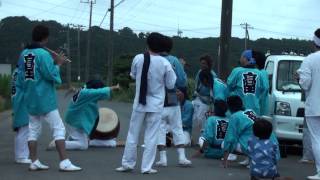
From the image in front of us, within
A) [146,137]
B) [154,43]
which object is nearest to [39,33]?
[154,43]

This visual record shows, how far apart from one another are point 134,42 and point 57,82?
69.2 m

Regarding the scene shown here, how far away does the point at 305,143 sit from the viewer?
426 inches

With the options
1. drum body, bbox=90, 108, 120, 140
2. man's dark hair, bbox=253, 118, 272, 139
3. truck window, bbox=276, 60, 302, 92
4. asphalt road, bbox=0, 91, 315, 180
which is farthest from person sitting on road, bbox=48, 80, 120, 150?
man's dark hair, bbox=253, 118, 272, 139

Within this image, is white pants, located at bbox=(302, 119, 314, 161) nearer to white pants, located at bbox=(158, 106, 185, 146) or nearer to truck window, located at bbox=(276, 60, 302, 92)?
truck window, located at bbox=(276, 60, 302, 92)

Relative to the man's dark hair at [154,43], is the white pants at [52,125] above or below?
below

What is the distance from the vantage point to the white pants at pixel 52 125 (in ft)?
28.8

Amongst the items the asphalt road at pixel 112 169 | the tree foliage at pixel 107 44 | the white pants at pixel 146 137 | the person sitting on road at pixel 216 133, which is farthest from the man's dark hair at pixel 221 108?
the tree foliage at pixel 107 44

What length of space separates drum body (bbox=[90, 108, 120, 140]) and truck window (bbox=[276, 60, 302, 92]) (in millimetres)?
3343

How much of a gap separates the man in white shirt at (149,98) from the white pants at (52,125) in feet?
3.11

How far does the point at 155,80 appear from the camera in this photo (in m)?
8.76

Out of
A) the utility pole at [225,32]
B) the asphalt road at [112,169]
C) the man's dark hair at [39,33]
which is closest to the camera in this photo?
the asphalt road at [112,169]

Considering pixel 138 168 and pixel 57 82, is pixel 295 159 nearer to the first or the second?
pixel 138 168

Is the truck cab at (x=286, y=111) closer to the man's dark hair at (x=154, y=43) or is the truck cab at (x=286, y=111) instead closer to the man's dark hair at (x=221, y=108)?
the man's dark hair at (x=221, y=108)

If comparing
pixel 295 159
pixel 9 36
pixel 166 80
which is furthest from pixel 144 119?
pixel 9 36
